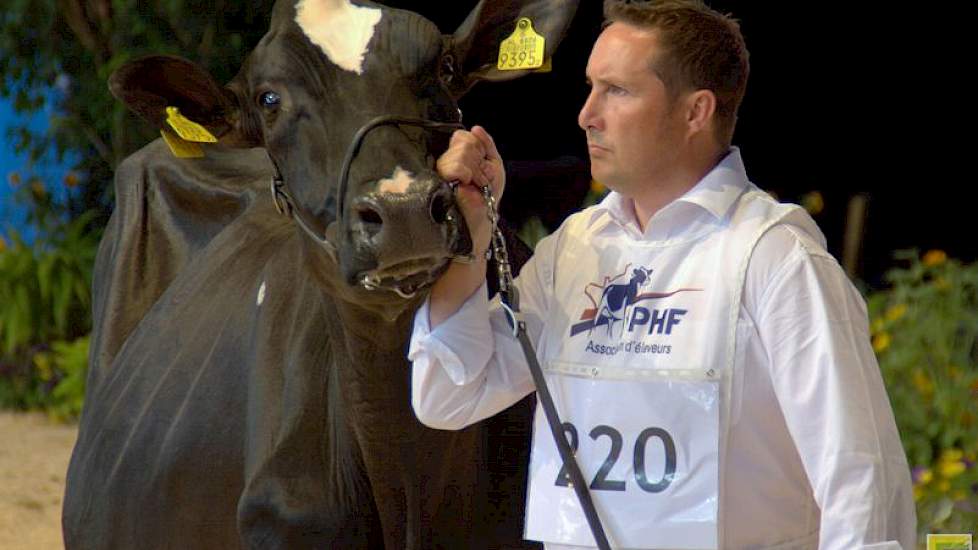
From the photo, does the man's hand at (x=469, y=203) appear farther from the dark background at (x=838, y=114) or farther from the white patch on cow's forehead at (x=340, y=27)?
the dark background at (x=838, y=114)

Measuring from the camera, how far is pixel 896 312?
6879mm

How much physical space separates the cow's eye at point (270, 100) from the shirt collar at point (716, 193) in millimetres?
754

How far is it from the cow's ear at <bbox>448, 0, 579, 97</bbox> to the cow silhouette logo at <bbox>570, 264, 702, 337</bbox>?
0.82 m

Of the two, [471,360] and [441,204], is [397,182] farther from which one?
[471,360]

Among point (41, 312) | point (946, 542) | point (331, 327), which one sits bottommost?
point (41, 312)

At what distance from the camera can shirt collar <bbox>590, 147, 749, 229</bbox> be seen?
2.66 meters

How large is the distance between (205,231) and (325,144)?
90.1 inches

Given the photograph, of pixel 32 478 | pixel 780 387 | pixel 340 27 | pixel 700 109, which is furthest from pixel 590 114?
pixel 32 478

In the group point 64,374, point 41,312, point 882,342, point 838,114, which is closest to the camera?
point 882,342

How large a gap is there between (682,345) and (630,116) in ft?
1.23

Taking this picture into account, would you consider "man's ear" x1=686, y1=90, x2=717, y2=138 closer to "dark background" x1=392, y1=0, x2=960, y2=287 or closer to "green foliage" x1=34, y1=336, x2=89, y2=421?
"dark background" x1=392, y1=0, x2=960, y2=287

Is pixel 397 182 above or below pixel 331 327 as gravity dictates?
above

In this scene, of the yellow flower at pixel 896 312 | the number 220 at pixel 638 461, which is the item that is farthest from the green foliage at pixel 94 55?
the number 220 at pixel 638 461

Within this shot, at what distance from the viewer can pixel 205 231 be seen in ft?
17.5
